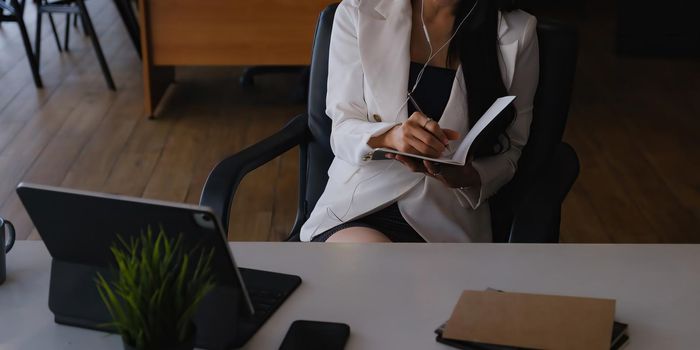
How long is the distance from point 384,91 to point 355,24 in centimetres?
16

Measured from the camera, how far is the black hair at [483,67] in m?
1.92

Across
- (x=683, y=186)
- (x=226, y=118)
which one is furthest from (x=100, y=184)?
(x=683, y=186)

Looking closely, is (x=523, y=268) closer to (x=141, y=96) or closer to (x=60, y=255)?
(x=60, y=255)

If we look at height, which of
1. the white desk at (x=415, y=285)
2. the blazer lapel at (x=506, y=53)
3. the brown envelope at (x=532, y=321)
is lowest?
the white desk at (x=415, y=285)

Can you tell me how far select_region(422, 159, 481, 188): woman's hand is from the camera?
5.98 feet

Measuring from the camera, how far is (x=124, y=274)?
40.1 inches

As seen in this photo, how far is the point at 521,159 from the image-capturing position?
6.52 ft

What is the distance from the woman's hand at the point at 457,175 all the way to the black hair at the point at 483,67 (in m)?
0.07

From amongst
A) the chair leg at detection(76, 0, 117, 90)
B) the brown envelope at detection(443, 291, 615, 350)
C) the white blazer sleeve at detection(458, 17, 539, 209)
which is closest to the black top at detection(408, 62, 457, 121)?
the white blazer sleeve at detection(458, 17, 539, 209)

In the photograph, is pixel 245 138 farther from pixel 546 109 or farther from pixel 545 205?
pixel 545 205

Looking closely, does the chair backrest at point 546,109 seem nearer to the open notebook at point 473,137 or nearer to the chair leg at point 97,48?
the open notebook at point 473,137

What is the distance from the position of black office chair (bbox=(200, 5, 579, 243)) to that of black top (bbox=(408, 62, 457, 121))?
19 centimetres

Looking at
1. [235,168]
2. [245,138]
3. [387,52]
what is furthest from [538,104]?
[245,138]

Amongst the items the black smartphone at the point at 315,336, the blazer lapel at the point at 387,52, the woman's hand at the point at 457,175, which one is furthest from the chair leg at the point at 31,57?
the black smartphone at the point at 315,336
